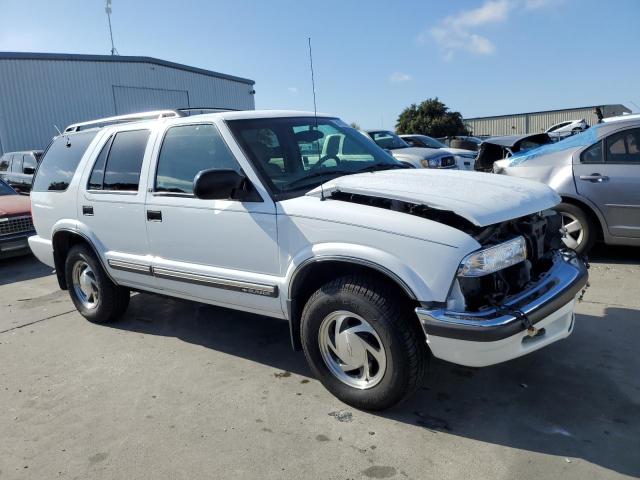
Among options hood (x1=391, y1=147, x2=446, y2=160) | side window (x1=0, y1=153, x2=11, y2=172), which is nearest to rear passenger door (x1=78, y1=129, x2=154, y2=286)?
hood (x1=391, y1=147, x2=446, y2=160)

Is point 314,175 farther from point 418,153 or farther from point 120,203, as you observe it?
point 418,153

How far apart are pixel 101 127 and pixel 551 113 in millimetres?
52236

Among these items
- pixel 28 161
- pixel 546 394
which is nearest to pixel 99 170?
pixel 546 394

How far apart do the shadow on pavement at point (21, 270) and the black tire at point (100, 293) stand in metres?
2.86

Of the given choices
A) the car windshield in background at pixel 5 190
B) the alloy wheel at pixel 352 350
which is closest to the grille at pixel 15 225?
the car windshield in background at pixel 5 190

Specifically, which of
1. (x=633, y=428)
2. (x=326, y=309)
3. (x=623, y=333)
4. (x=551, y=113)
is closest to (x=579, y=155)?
(x=623, y=333)

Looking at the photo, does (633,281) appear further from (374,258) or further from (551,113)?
(551,113)

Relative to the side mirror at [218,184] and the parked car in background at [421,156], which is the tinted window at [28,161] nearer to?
the parked car in background at [421,156]

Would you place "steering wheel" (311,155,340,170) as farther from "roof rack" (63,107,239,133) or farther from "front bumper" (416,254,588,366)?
"front bumper" (416,254,588,366)

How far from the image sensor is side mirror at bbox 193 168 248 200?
3.22 m

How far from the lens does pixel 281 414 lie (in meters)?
3.27

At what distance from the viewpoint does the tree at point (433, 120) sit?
40.4 meters

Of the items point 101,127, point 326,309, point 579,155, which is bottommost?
point 326,309

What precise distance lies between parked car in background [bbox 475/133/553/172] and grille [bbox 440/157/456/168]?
2.85 metres
